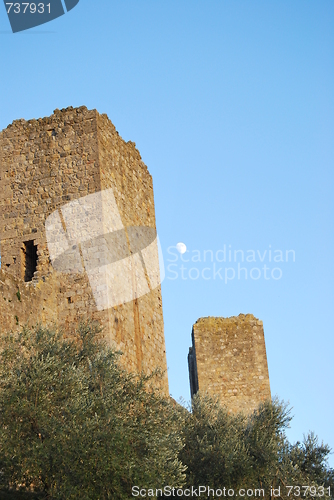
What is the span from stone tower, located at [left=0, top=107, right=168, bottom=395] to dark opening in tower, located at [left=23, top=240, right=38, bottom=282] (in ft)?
0.06

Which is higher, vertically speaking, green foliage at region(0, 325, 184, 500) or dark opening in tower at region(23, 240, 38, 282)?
dark opening in tower at region(23, 240, 38, 282)

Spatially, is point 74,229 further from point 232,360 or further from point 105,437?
point 232,360

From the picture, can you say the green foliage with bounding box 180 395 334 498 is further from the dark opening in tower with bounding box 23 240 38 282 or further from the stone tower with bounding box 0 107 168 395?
the dark opening in tower with bounding box 23 240 38 282

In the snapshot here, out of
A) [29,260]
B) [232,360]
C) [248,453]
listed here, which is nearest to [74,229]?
[29,260]

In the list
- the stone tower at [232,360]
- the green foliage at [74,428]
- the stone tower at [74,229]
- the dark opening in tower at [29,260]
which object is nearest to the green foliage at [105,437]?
the green foliage at [74,428]

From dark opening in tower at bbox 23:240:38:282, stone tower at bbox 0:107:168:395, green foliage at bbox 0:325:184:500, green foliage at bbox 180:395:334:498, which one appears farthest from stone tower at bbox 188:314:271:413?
green foliage at bbox 0:325:184:500

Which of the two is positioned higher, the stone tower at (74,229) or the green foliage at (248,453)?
the stone tower at (74,229)

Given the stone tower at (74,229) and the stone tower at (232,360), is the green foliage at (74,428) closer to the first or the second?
the stone tower at (74,229)

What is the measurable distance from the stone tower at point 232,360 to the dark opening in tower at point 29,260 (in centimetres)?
779

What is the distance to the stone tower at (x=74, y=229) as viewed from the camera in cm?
1554

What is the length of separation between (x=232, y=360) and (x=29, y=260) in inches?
331

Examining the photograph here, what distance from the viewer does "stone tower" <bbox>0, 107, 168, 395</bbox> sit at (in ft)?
51.0

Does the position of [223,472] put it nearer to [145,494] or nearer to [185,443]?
[185,443]

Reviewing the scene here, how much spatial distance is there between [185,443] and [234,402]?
316 inches
